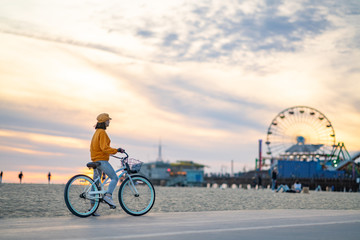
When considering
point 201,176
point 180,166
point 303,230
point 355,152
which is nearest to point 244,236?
point 303,230

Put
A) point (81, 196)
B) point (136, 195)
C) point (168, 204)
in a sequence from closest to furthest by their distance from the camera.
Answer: point (81, 196) → point (136, 195) → point (168, 204)

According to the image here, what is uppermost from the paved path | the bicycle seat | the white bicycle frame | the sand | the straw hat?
the straw hat

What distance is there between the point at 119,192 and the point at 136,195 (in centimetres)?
35

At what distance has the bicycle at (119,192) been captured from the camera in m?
8.23

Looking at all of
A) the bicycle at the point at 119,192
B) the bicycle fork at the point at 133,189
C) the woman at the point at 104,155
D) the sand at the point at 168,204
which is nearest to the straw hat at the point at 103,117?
the woman at the point at 104,155

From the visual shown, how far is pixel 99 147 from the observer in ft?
28.2

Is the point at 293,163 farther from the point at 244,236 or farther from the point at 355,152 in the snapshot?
the point at 244,236

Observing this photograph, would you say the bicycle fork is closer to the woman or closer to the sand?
the woman

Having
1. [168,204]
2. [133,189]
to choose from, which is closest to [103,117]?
[133,189]

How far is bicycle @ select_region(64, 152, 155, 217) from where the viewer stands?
8227 mm

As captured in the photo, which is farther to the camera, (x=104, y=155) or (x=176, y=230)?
(x=104, y=155)

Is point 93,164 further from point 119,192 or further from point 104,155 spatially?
point 119,192

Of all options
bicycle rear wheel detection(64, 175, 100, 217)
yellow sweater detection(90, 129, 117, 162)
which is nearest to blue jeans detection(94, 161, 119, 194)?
yellow sweater detection(90, 129, 117, 162)

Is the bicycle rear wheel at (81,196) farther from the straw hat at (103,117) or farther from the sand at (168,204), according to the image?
the straw hat at (103,117)
